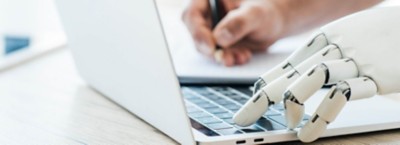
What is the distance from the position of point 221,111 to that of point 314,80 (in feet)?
0.50

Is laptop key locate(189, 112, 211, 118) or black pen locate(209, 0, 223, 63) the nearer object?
laptop key locate(189, 112, 211, 118)

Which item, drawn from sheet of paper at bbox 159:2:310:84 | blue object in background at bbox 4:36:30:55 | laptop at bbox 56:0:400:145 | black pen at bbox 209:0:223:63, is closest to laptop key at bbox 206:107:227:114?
laptop at bbox 56:0:400:145

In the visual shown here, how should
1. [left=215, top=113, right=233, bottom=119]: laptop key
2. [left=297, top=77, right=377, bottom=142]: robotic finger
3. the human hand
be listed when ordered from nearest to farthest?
[left=297, top=77, right=377, bottom=142]: robotic finger < [left=215, top=113, right=233, bottom=119]: laptop key < the human hand

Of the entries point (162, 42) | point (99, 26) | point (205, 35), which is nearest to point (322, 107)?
point (162, 42)

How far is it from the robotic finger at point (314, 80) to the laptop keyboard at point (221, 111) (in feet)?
0.12

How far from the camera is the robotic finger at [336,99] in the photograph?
447mm

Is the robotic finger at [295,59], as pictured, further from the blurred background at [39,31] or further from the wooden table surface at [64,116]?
the blurred background at [39,31]

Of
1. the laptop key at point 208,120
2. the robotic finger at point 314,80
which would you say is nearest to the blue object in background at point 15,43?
the laptop key at point 208,120

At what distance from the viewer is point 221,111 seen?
0.58m

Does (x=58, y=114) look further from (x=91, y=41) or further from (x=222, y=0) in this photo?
(x=222, y=0)

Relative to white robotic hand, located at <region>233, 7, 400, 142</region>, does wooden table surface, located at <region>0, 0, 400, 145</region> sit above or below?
below

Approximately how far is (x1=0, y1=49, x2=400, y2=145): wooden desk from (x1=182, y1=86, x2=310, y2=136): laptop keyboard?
0.04 metres

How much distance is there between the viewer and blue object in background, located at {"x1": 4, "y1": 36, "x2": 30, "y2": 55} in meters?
1.15

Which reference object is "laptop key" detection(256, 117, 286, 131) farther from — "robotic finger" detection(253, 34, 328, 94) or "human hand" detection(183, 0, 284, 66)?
"human hand" detection(183, 0, 284, 66)
